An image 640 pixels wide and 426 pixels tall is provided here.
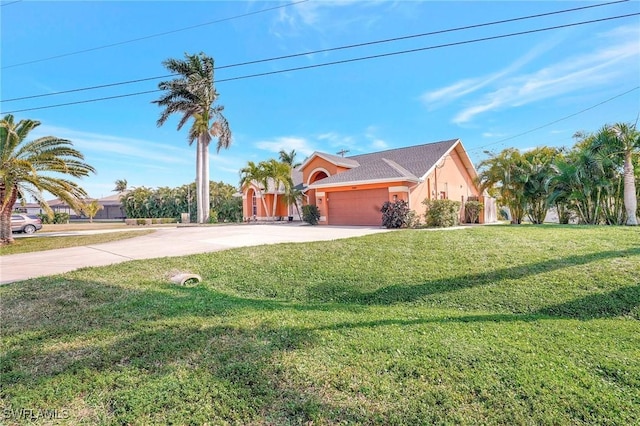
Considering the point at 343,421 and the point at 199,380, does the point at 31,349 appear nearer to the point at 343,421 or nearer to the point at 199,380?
the point at 199,380

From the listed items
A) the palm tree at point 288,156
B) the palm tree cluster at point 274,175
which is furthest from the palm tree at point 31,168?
the palm tree at point 288,156

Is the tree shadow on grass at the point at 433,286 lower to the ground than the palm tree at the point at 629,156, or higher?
lower

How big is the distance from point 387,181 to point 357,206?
2.97m

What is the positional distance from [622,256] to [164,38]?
16.2 meters

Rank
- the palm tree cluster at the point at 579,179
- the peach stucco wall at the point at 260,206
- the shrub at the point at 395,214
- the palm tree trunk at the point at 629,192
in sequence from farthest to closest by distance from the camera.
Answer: the peach stucco wall at the point at 260,206 < the shrub at the point at 395,214 < the palm tree cluster at the point at 579,179 < the palm tree trunk at the point at 629,192

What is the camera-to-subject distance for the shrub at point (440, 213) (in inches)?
649

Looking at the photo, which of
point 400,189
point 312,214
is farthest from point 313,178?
point 400,189

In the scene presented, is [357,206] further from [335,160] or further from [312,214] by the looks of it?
[335,160]

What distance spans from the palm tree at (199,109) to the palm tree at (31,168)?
13.4 meters

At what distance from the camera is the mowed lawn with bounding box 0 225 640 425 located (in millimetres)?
2622

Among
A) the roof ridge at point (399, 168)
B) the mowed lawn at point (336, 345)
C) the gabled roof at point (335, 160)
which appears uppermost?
the gabled roof at point (335, 160)

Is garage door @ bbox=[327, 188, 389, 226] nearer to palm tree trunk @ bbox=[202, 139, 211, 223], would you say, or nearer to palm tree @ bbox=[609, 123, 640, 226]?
palm tree @ bbox=[609, 123, 640, 226]

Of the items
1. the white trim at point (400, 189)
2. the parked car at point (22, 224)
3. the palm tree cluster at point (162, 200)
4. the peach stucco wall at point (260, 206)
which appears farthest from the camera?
the palm tree cluster at point (162, 200)

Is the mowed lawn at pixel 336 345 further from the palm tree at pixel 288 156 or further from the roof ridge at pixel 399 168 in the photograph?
the palm tree at pixel 288 156
